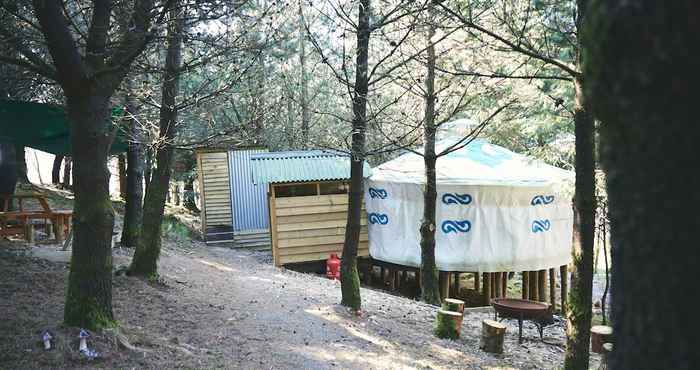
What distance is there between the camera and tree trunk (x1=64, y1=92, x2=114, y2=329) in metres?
4.20

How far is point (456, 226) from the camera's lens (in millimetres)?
12078

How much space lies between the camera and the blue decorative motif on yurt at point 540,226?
1243 cm

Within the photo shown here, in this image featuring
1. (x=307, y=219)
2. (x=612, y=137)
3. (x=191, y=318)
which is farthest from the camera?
(x=307, y=219)

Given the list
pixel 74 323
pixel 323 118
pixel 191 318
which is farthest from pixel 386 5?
pixel 323 118

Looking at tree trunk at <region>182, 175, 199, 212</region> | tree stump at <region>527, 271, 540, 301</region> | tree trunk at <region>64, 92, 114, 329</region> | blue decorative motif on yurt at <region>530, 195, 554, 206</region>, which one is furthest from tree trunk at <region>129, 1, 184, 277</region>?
tree trunk at <region>182, 175, 199, 212</region>

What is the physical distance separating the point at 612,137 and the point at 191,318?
5.40 meters

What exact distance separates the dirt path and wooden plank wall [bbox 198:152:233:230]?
6.77m

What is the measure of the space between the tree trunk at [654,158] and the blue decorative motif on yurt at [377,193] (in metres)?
11.7

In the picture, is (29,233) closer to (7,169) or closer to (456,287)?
(7,169)

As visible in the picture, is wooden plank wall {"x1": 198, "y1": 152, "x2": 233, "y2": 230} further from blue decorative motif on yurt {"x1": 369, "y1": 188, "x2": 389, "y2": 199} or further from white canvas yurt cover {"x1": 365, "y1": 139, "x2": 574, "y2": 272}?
white canvas yurt cover {"x1": 365, "y1": 139, "x2": 574, "y2": 272}

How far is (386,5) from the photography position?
273 inches

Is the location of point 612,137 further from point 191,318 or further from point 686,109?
point 191,318

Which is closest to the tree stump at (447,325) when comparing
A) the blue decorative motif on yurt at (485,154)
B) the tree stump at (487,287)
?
the tree stump at (487,287)

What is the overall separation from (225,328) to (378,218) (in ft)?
24.5
